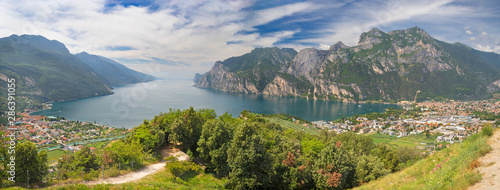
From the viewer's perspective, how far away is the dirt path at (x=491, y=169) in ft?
23.1

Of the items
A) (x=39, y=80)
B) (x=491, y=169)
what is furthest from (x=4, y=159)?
(x=39, y=80)

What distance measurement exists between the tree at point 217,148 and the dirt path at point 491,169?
17002 millimetres

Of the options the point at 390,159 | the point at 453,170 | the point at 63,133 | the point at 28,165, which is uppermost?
the point at 453,170

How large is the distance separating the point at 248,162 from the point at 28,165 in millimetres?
14570

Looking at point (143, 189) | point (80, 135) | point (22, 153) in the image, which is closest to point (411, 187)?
point (143, 189)

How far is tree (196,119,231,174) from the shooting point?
66.0 feet

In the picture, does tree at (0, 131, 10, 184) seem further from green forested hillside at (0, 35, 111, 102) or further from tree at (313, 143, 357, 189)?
green forested hillside at (0, 35, 111, 102)

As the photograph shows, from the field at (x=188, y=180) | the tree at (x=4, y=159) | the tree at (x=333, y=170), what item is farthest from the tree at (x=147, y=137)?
the tree at (x=333, y=170)

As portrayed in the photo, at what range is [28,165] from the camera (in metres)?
12.6

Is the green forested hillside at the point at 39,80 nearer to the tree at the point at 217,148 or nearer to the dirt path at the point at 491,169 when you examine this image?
the tree at the point at 217,148

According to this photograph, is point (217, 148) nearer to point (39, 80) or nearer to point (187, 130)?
point (187, 130)

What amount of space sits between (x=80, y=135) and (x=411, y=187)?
281ft

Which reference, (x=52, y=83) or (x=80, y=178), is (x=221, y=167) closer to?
(x=80, y=178)

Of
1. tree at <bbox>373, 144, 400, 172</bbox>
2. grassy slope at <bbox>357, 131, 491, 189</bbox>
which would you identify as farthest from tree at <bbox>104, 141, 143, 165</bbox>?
tree at <bbox>373, 144, 400, 172</bbox>
